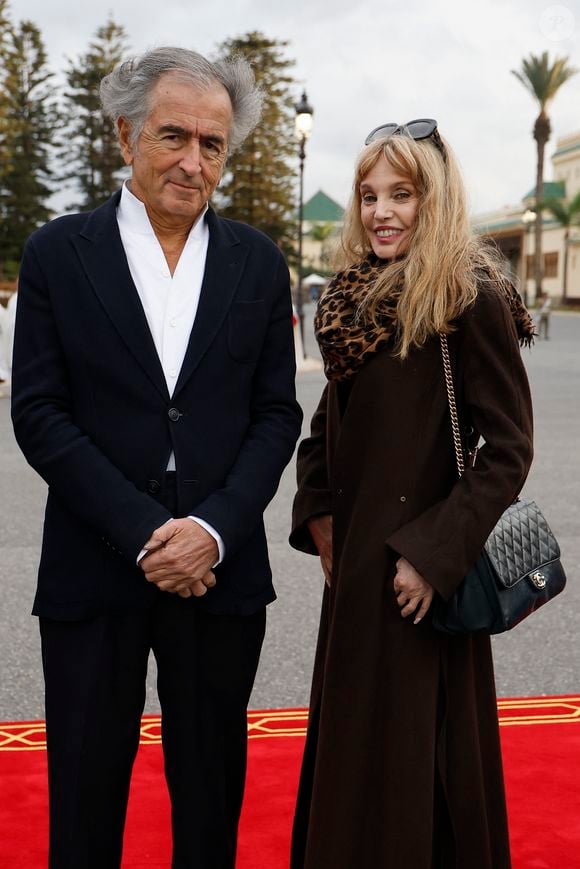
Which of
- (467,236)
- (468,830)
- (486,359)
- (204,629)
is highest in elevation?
(467,236)

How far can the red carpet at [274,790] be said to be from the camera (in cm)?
317

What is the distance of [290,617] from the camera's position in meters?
5.39

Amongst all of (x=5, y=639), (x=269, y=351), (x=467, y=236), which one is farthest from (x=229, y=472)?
(x=5, y=639)

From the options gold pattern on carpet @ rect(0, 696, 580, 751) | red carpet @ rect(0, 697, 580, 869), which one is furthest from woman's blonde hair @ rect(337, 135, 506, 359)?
gold pattern on carpet @ rect(0, 696, 580, 751)

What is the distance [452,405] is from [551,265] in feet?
226

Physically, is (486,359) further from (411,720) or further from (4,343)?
(4,343)

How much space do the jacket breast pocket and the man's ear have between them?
45 cm

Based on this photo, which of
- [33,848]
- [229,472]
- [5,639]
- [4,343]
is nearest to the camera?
[229,472]

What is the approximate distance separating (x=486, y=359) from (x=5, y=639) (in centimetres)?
348

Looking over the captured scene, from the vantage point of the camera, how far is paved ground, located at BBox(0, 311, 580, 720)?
14.8 ft

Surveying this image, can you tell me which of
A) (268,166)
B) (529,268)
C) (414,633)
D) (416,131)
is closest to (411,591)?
(414,633)

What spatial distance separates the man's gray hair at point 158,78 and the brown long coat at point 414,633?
0.73m

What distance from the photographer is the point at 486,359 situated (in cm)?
237

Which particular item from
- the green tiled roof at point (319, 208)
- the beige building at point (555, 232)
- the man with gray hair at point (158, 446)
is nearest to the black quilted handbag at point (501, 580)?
the man with gray hair at point (158, 446)
